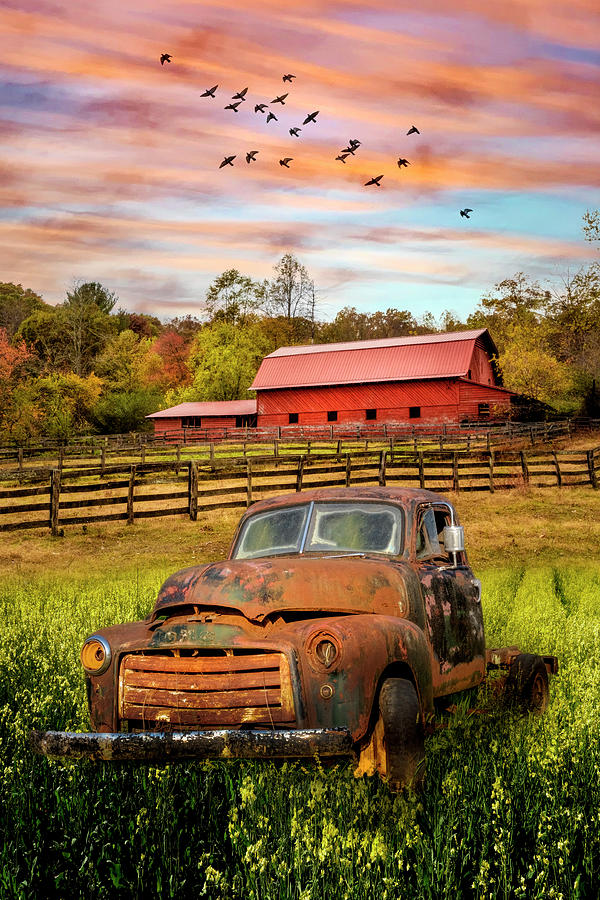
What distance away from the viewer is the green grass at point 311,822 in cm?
330

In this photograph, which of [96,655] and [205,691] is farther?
[96,655]

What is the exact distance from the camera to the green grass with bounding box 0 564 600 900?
3297 millimetres

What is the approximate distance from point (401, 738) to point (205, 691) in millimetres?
1135

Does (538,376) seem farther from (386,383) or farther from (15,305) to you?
(15,305)

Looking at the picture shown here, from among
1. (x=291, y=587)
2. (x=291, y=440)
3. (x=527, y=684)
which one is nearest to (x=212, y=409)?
(x=291, y=440)

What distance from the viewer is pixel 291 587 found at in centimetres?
495

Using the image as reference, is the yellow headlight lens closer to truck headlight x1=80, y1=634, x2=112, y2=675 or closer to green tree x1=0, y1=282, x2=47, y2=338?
truck headlight x1=80, y1=634, x2=112, y2=675

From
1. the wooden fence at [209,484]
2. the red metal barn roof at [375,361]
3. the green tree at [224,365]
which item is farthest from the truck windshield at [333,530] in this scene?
the green tree at [224,365]

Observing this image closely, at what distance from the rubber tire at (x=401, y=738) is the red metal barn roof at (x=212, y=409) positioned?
56.9 meters

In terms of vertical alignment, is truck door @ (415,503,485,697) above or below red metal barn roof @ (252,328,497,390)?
below

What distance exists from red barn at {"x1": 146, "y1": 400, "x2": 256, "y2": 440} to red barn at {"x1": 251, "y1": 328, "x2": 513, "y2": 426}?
1292 mm

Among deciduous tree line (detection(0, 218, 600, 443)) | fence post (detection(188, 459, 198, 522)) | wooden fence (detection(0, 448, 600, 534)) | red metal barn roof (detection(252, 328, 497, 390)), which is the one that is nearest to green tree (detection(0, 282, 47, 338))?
deciduous tree line (detection(0, 218, 600, 443))

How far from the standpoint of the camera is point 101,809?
13.9 feet

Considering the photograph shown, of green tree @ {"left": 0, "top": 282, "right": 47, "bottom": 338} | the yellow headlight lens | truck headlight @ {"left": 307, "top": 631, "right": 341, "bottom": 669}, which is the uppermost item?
green tree @ {"left": 0, "top": 282, "right": 47, "bottom": 338}
